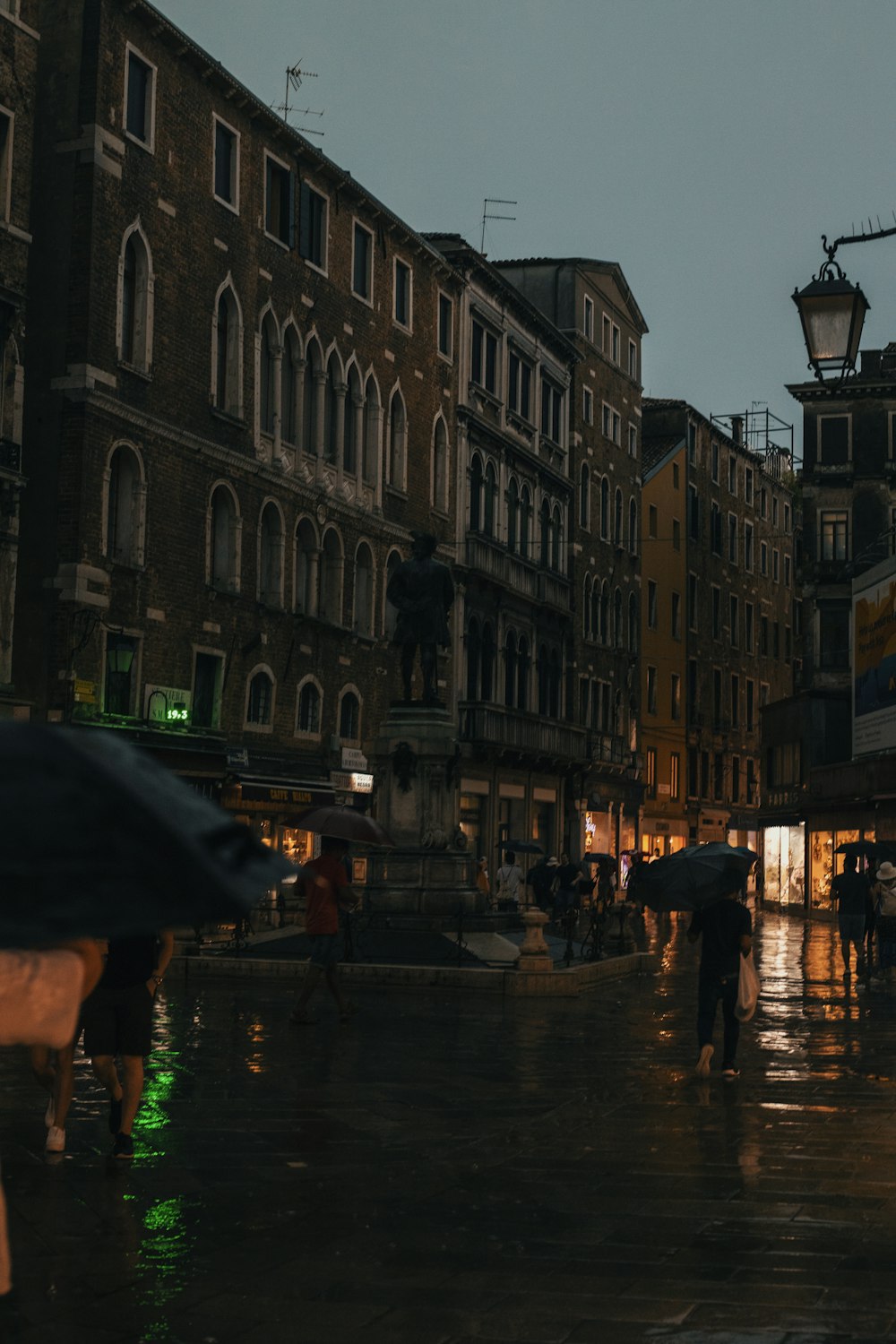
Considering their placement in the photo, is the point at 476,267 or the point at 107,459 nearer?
the point at 107,459

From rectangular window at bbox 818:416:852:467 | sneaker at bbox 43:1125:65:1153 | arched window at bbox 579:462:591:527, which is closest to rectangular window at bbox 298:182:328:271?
arched window at bbox 579:462:591:527

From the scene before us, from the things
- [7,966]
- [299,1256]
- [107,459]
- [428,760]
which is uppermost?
[107,459]

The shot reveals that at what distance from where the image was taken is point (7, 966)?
370 centimetres

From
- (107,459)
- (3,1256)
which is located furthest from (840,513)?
(3,1256)

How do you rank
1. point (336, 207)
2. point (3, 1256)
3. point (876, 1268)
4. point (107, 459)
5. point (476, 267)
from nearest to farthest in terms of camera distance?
point (3, 1256) → point (876, 1268) → point (107, 459) → point (336, 207) → point (476, 267)

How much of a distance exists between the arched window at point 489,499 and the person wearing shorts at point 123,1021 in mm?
42095

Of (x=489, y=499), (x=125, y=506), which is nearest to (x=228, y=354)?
(x=125, y=506)

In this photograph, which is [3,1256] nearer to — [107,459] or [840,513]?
[107,459]

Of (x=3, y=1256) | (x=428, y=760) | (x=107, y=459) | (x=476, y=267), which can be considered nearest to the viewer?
(x=3, y=1256)

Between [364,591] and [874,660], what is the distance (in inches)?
512

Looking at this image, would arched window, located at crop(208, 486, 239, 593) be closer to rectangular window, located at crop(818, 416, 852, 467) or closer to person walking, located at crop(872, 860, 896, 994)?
person walking, located at crop(872, 860, 896, 994)

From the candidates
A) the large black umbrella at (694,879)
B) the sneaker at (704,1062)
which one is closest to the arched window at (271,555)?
the large black umbrella at (694,879)

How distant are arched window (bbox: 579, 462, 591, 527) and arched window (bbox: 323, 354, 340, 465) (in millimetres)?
20091

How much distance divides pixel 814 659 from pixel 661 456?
14116 millimetres
